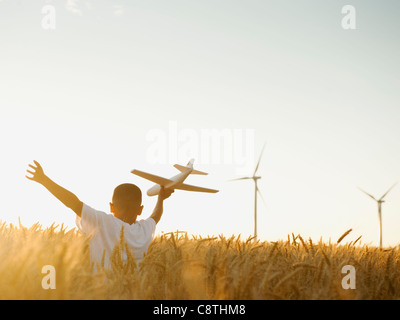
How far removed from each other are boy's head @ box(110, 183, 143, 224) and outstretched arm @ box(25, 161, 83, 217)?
0.73m

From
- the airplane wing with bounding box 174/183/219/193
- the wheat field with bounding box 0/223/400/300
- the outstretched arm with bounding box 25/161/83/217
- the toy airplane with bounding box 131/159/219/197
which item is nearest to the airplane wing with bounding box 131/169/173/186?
the toy airplane with bounding box 131/159/219/197

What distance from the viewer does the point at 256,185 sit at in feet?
100

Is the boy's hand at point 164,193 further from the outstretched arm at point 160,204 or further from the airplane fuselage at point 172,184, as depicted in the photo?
the airplane fuselage at point 172,184

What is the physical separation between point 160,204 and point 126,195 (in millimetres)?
1579

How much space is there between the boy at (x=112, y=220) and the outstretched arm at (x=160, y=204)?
0.33 metres

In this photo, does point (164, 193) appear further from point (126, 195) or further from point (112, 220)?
point (112, 220)

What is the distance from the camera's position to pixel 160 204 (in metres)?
7.52

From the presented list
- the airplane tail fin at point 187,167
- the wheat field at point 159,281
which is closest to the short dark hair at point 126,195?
the wheat field at point 159,281

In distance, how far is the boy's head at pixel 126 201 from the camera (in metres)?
6.04

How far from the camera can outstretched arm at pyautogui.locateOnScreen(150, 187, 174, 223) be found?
7.00 metres

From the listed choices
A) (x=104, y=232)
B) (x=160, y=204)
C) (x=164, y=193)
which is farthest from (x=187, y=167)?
(x=104, y=232)
